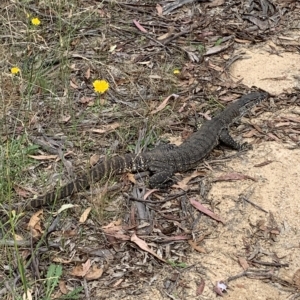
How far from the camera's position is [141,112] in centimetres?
632

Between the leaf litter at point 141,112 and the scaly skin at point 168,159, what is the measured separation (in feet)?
0.40

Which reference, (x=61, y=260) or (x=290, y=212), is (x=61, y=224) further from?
(x=290, y=212)

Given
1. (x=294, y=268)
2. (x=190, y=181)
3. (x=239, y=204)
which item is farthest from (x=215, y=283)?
(x=190, y=181)

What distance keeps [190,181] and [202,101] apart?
1.48m

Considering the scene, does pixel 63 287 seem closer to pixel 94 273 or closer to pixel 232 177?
pixel 94 273

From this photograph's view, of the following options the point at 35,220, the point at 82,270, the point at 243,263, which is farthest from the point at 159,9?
the point at 82,270

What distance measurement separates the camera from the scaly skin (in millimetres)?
5137

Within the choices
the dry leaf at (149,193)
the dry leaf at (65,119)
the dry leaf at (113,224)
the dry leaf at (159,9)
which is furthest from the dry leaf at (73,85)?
the dry leaf at (113,224)

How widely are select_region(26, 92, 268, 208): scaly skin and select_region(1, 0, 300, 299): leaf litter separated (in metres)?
0.12

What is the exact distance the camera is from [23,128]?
595 cm

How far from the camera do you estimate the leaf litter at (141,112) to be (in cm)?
463

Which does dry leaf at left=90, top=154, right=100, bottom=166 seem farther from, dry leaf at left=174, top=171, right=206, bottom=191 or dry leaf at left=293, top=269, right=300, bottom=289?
dry leaf at left=293, top=269, right=300, bottom=289

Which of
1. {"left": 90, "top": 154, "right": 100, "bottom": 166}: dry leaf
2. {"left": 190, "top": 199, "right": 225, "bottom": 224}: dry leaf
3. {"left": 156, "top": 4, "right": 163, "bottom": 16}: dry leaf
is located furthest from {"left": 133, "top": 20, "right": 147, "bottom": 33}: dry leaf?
{"left": 190, "top": 199, "right": 225, "bottom": 224}: dry leaf

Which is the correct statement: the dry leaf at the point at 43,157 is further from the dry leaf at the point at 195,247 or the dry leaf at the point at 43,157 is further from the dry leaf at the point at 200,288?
the dry leaf at the point at 200,288
